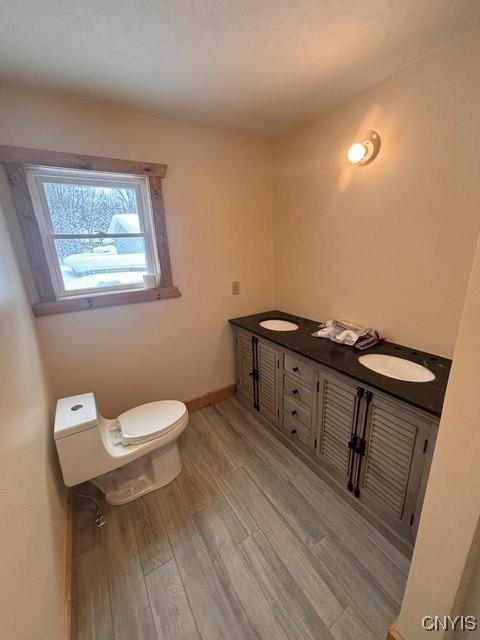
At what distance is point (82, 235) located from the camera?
1720 millimetres

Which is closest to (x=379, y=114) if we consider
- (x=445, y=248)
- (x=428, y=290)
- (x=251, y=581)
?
(x=445, y=248)

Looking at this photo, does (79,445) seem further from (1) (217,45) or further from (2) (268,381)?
(1) (217,45)

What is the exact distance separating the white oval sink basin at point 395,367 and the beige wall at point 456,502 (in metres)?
0.68

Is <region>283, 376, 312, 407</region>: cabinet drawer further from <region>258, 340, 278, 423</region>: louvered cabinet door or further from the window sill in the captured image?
the window sill

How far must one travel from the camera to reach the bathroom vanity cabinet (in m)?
1.15

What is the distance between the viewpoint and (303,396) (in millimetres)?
1711

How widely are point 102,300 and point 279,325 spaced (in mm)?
1429

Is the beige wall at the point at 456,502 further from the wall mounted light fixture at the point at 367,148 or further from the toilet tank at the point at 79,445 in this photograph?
the toilet tank at the point at 79,445

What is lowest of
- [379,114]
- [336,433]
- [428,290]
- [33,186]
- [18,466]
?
[336,433]

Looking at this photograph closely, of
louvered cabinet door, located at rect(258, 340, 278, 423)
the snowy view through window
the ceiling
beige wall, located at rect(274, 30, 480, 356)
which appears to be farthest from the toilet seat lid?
the ceiling

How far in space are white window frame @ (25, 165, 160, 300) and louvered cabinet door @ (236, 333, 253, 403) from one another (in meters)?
0.91

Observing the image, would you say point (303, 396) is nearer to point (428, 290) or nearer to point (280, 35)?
point (428, 290)

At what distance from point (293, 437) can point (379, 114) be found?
84.6 inches

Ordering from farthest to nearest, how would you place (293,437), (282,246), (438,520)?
(282,246), (293,437), (438,520)
